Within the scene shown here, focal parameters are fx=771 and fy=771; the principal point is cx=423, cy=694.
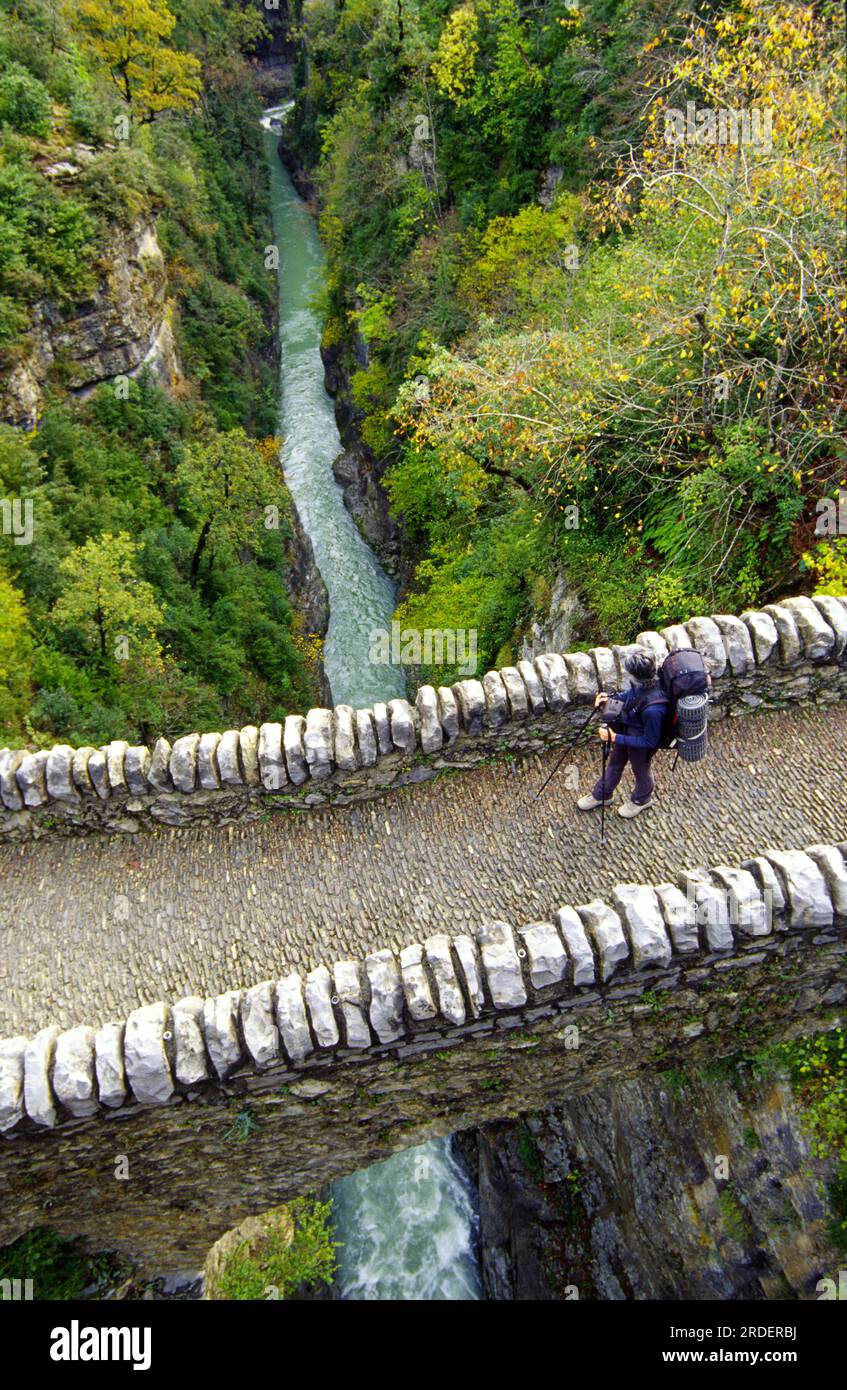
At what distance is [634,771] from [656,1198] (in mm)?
5538

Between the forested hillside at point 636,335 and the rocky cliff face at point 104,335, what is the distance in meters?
8.16

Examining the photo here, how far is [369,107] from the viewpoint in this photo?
102 ft

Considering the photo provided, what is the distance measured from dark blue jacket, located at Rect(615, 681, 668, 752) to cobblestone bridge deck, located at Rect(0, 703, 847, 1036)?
3.88ft

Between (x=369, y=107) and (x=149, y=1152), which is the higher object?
(x=369, y=107)

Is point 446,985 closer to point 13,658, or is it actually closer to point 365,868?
point 365,868

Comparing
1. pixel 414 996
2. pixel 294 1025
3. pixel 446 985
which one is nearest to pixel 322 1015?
pixel 294 1025

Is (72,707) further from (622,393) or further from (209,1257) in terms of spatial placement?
(622,393)

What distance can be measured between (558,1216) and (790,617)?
9.14 meters

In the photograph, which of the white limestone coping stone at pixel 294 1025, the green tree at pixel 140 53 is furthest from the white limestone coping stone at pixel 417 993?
the green tree at pixel 140 53

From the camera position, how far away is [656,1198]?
362 inches

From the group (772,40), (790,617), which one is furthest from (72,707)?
(772,40)

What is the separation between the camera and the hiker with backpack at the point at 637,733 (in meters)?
6.86

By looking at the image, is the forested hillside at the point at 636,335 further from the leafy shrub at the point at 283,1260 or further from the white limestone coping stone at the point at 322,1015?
the leafy shrub at the point at 283,1260

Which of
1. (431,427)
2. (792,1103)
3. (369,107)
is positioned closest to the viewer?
(792,1103)
